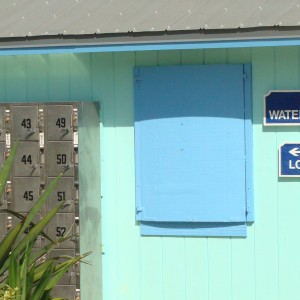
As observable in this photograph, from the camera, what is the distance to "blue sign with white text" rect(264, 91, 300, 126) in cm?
781

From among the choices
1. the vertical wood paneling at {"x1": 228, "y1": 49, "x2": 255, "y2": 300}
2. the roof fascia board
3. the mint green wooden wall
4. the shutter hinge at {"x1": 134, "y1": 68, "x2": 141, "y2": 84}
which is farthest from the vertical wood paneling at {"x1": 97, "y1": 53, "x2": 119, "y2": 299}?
the vertical wood paneling at {"x1": 228, "y1": 49, "x2": 255, "y2": 300}

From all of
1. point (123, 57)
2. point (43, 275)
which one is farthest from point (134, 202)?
point (43, 275)

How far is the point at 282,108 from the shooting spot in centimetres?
786

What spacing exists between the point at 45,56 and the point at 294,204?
2.48 m

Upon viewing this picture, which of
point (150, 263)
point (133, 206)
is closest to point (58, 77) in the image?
point (133, 206)

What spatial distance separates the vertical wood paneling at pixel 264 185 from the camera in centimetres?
791

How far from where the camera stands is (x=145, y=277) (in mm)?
8219

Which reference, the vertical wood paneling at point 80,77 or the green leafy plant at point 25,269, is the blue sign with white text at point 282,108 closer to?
the vertical wood paneling at point 80,77

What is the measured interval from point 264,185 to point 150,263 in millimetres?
1181

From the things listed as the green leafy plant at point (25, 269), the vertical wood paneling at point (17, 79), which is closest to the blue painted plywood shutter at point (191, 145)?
the vertical wood paneling at point (17, 79)

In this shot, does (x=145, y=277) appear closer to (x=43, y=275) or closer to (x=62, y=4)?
(x=62, y=4)

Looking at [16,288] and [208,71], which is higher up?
[208,71]

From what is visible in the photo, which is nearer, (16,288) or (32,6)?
(16,288)

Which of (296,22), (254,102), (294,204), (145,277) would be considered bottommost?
(145,277)
